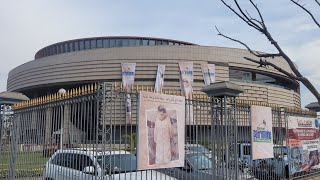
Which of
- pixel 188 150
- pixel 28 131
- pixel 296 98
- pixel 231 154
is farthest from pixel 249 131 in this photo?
pixel 296 98

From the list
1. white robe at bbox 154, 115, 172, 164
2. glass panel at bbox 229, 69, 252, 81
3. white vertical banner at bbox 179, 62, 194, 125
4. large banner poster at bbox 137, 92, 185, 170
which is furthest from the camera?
glass panel at bbox 229, 69, 252, 81

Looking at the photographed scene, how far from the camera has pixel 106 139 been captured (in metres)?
7.21

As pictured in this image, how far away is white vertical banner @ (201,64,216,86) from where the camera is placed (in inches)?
2144

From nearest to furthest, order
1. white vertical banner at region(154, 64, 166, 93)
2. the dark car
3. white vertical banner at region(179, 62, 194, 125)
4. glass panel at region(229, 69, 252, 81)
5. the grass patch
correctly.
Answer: the dark car, the grass patch, white vertical banner at region(179, 62, 194, 125), white vertical banner at region(154, 64, 166, 93), glass panel at region(229, 69, 252, 81)

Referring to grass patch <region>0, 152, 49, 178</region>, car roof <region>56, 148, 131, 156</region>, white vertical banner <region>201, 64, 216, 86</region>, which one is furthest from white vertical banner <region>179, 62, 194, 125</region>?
car roof <region>56, 148, 131, 156</region>

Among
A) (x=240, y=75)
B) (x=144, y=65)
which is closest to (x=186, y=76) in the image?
(x=144, y=65)

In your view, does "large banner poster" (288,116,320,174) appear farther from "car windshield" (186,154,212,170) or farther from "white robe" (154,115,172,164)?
"white robe" (154,115,172,164)

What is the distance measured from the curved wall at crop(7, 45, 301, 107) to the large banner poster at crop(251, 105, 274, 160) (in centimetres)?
4240

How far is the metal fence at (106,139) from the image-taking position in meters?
7.35

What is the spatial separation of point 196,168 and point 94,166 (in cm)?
285

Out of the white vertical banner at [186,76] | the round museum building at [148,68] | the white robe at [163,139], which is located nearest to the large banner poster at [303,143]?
the white robe at [163,139]

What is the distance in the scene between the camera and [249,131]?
35.3ft

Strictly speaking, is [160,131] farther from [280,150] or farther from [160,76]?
[160,76]

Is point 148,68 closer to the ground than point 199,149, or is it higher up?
higher up
